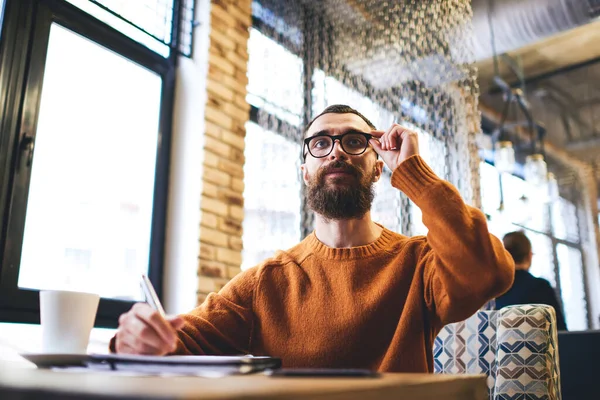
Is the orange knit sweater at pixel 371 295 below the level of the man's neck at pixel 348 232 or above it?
below

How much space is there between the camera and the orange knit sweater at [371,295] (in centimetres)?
102

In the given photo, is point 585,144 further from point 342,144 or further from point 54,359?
point 54,359

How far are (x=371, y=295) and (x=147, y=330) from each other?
556mm

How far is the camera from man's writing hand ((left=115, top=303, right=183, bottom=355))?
0.77 meters

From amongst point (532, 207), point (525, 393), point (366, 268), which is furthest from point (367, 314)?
point (532, 207)

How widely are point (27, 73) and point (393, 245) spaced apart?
61.7 inches

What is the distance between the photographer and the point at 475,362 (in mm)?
1419

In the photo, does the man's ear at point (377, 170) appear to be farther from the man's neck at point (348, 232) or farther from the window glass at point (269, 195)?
the window glass at point (269, 195)

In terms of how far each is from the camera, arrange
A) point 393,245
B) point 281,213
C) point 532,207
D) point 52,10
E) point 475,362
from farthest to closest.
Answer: point 532,207, point 281,213, point 52,10, point 475,362, point 393,245

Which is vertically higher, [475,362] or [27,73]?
[27,73]

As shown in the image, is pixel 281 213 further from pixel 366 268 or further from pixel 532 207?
pixel 532 207

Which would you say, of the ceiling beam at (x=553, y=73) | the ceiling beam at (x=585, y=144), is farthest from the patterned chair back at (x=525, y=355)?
the ceiling beam at (x=585, y=144)

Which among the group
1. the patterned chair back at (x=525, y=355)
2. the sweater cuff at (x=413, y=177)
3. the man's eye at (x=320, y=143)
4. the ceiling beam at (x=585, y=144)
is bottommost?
the patterned chair back at (x=525, y=355)

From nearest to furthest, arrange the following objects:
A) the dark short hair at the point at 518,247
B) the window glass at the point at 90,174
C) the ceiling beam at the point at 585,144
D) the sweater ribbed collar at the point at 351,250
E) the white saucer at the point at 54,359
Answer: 1. the white saucer at the point at 54,359
2. the sweater ribbed collar at the point at 351,250
3. the window glass at the point at 90,174
4. the dark short hair at the point at 518,247
5. the ceiling beam at the point at 585,144
